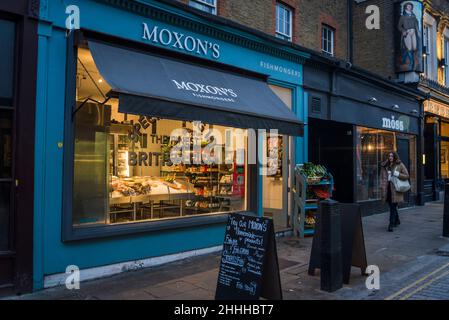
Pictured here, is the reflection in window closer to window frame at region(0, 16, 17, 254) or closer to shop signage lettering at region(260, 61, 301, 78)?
shop signage lettering at region(260, 61, 301, 78)

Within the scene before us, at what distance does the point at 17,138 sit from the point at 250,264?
11.5ft

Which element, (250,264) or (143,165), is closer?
(250,264)

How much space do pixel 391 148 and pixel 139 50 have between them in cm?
1116

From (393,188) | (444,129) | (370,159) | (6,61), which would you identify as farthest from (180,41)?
(444,129)

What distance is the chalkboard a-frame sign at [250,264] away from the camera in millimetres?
4523

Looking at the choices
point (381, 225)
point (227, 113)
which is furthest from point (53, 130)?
point (381, 225)

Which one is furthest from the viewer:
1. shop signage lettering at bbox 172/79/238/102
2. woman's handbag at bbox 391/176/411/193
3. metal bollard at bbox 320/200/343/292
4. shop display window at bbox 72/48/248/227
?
woman's handbag at bbox 391/176/411/193

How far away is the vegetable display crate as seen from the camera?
943cm

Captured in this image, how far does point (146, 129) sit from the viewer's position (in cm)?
796

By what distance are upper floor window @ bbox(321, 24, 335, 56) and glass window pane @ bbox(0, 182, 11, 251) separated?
1028 centimetres

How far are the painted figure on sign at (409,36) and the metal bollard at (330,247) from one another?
12.3m

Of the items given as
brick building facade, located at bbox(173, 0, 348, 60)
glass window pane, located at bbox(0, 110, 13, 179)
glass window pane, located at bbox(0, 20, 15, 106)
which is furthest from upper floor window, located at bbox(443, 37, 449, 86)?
glass window pane, located at bbox(0, 110, 13, 179)

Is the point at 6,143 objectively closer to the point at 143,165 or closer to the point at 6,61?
the point at 6,61

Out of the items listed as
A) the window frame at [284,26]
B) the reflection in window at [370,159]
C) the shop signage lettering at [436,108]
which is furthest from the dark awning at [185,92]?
the shop signage lettering at [436,108]
